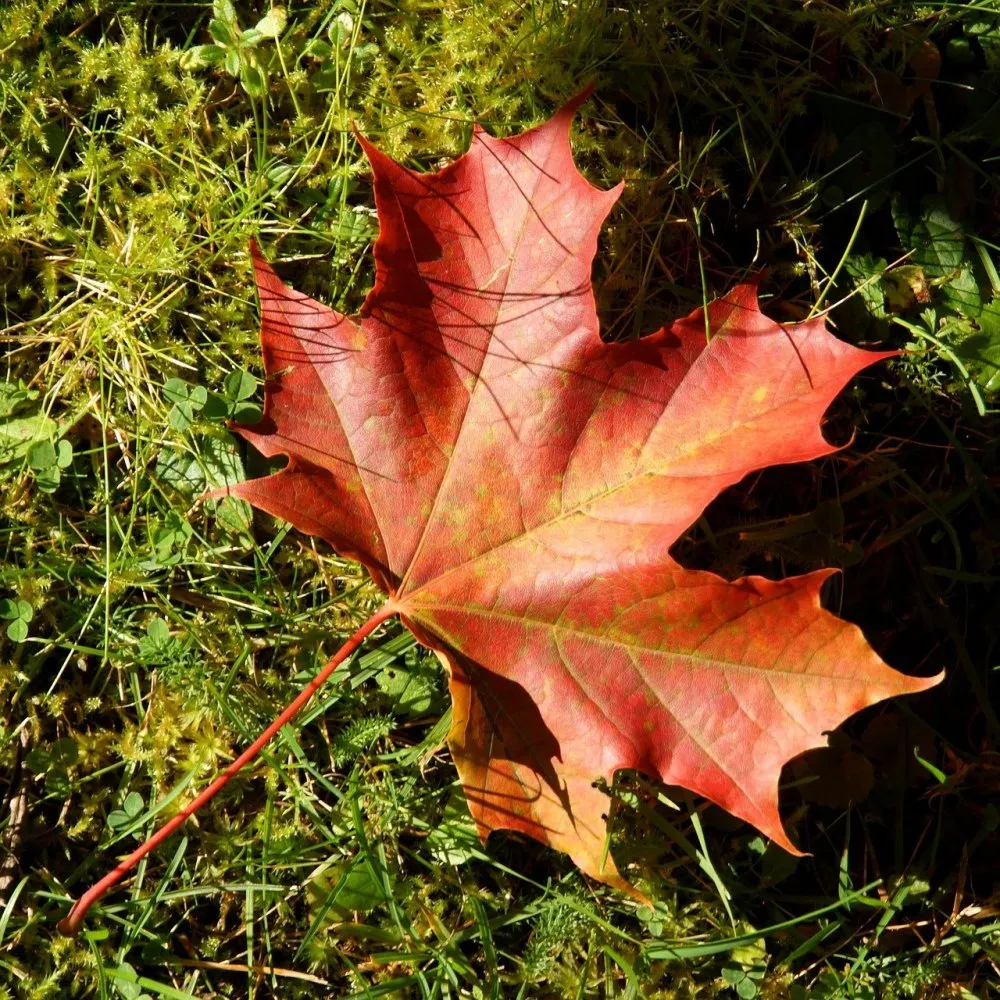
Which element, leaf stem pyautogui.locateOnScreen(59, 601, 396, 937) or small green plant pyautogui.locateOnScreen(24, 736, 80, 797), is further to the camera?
small green plant pyautogui.locateOnScreen(24, 736, 80, 797)

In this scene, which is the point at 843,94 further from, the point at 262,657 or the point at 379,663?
the point at 262,657

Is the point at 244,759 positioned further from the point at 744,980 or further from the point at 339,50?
the point at 339,50

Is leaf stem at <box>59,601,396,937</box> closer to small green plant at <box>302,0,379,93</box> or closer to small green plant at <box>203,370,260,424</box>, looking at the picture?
small green plant at <box>203,370,260,424</box>

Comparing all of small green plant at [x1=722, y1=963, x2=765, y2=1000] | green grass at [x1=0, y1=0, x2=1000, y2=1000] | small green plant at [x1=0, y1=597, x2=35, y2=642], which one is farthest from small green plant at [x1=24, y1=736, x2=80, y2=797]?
small green plant at [x1=722, y1=963, x2=765, y2=1000]

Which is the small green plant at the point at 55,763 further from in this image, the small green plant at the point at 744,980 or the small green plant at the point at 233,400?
the small green plant at the point at 744,980

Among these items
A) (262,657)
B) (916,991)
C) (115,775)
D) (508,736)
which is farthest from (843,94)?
(115,775)

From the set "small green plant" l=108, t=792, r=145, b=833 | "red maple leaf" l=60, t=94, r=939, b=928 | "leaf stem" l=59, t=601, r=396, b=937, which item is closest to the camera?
"red maple leaf" l=60, t=94, r=939, b=928

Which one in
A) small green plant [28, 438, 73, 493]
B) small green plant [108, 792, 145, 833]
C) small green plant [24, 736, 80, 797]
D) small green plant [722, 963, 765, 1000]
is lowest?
small green plant [722, 963, 765, 1000]

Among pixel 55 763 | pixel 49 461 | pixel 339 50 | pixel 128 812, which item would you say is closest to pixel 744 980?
pixel 128 812
